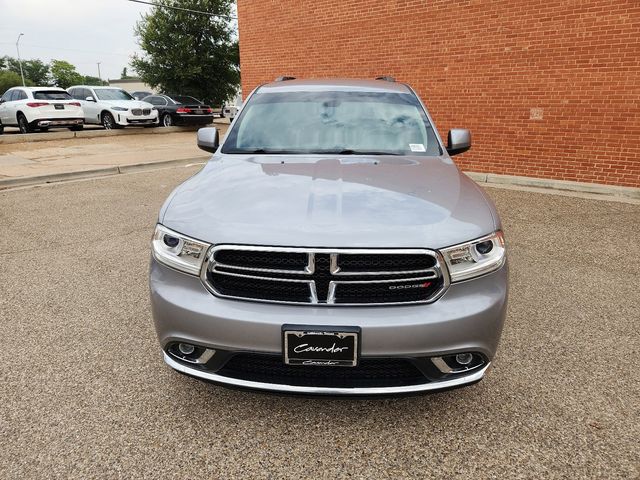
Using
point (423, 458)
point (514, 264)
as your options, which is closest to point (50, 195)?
point (514, 264)

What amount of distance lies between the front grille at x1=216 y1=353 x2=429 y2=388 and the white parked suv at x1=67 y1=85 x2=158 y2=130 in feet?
60.5

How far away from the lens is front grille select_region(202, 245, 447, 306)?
201 centimetres

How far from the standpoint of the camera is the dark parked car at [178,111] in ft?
68.7

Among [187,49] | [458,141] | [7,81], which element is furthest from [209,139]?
[7,81]

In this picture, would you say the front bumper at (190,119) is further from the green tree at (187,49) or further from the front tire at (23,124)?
the green tree at (187,49)

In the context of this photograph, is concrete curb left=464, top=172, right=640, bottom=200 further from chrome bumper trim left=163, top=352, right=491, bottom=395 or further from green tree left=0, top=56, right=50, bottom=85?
green tree left=0, top=56, right=50, bottom=85

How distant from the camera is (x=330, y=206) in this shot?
220 centimetres

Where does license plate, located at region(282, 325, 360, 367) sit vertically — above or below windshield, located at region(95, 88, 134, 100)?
below

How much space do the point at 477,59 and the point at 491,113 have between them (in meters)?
1.06

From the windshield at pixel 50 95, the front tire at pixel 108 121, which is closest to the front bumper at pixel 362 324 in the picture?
the windshield at pixel 50 95

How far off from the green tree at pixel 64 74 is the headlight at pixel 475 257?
13114 cm

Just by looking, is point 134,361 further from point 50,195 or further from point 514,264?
point 50,195

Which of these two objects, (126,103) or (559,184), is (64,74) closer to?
(126,103)

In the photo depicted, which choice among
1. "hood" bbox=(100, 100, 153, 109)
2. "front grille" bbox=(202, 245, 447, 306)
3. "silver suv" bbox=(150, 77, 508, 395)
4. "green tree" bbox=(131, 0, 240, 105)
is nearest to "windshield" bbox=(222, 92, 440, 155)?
"silver suv" bbox=(150, 77, 508, 395)
